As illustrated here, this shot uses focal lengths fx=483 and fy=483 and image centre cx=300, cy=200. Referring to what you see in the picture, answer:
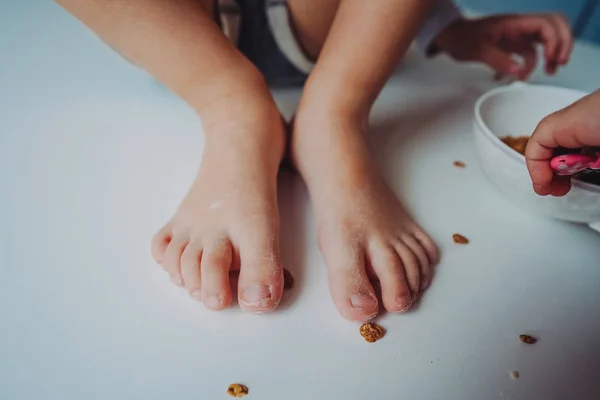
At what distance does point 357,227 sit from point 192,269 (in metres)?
0.18

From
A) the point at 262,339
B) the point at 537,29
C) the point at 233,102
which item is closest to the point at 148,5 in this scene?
the point at 233,102

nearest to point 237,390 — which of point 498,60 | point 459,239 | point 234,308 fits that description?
point 234,308

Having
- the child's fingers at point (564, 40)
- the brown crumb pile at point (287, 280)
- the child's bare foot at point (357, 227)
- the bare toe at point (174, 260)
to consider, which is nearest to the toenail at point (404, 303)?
the child's bare foot at point (357, 227)

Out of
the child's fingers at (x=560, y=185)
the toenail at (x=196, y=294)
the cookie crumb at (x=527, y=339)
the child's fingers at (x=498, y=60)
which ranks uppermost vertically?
the child's fingers at (x=560, y=185)

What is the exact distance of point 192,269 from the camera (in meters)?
0.48

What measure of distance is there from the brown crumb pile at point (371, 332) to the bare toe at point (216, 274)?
131 millimetres

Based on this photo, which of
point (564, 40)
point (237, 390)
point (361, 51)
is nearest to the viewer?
point (237, 390)

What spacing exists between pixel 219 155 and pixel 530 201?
37 centimetres

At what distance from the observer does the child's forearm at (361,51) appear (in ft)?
1.92

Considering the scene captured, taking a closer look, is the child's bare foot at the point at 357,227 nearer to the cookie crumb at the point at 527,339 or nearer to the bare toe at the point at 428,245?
the bare toe at the point at 428,245

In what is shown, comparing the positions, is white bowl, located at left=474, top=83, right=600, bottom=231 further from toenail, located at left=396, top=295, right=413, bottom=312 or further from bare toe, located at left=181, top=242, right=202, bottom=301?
bare toe, located at left=181, top=242, right=202, bottom=301

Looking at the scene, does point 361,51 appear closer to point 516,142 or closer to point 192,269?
point 516,142

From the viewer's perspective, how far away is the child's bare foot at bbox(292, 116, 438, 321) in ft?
1.54

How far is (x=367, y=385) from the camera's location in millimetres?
412
